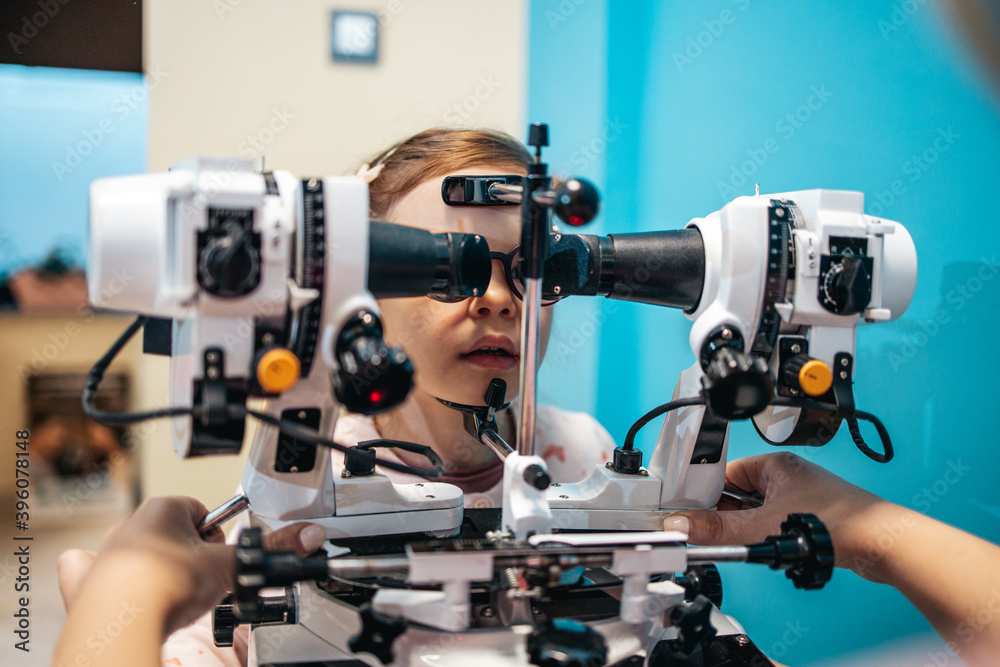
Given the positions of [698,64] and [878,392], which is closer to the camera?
[878,392]

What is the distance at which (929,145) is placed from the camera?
1047mm

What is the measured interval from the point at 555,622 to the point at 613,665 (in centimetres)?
10

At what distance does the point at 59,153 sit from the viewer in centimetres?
152

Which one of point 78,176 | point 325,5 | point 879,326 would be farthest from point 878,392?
point 78,176

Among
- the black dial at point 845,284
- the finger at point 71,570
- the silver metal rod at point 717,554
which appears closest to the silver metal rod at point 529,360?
the silver metal rod at point 717,554

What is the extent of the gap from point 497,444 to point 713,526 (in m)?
0.28

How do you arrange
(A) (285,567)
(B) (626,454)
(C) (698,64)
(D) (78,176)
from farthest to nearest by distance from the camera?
(D) (78,176)
(C) (698,64)
(B) (626,454)
(A) (285,567)

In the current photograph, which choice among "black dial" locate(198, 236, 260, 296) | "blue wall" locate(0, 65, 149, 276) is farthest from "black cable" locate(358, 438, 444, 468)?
"blue wall" locate(0, 65, 149, 276)

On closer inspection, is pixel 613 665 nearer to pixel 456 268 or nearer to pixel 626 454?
pixel 626 454

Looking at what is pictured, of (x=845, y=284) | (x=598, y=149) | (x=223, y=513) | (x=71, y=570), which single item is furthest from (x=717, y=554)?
(x=598, y=149)

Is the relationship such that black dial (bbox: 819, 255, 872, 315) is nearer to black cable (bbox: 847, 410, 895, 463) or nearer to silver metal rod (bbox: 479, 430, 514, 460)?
black cable (bbox: 847, 410, 895, 463)

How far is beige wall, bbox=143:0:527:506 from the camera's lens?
63.9 inches

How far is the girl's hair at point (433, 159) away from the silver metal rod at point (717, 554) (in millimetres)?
670

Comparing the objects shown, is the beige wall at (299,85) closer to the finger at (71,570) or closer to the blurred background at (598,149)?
the blurred background at (598,149)
